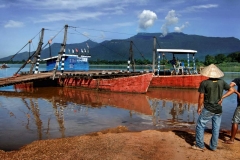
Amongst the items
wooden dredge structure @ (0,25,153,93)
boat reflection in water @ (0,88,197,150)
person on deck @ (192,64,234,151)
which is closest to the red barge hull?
wooden dredge structure @ (0,25,153,93)

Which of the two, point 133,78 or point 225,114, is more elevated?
point 133,78

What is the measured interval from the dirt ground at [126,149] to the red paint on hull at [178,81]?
58.3 feet

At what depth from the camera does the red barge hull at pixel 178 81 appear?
998 inches

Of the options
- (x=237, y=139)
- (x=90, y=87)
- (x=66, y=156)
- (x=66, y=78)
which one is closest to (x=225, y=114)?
(x=237, y=139)

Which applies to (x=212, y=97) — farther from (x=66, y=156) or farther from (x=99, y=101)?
(x=99, y=101)

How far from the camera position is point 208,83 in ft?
21.4

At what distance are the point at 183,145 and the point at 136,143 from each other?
1218mm

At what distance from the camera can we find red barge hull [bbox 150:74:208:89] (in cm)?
2536

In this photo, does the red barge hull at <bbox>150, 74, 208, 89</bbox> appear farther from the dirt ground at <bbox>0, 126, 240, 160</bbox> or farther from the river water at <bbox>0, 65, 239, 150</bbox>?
the dirt ground at <bbox>0, 126, 240, 160</bbox>

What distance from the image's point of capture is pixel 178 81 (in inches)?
1009

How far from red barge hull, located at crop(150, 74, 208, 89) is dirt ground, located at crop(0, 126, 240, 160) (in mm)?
17764

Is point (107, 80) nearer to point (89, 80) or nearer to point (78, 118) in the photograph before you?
point (89, 80)

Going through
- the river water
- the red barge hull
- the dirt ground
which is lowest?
the river water

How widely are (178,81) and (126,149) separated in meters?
19.8
